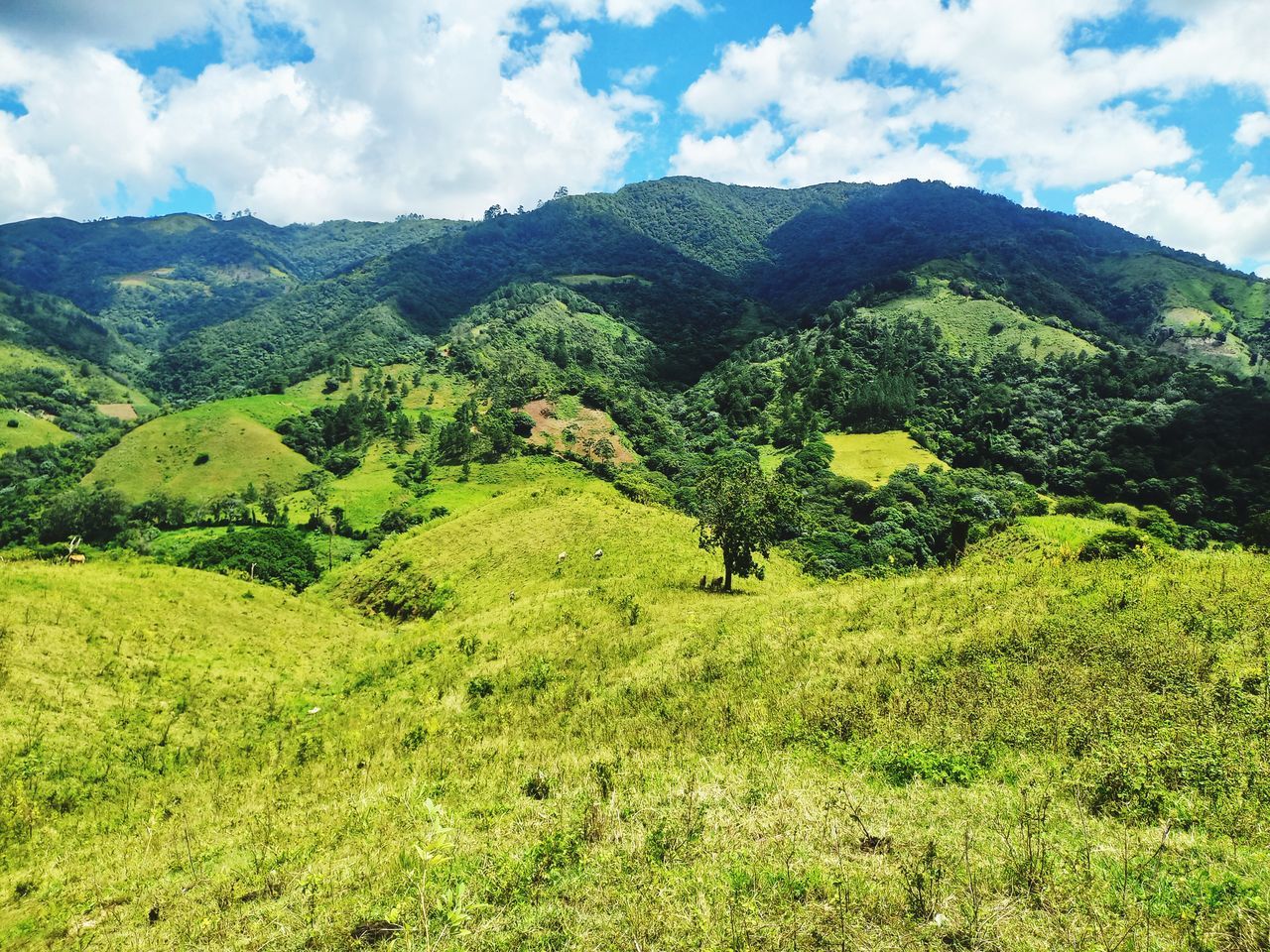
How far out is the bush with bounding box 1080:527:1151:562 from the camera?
19.7m

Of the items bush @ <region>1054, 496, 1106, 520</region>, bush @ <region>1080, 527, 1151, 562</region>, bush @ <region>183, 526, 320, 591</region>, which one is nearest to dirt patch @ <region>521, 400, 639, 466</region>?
bush @ <region>183, 526, 320, 591</region>

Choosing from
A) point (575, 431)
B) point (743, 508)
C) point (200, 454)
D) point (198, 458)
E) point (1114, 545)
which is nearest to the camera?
point (1114, 545)

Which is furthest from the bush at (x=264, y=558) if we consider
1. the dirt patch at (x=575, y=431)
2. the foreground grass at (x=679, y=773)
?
the dirt patch at (x=575, y=431)

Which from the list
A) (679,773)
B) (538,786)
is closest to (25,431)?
(538,786)

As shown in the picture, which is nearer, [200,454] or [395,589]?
[395,589]

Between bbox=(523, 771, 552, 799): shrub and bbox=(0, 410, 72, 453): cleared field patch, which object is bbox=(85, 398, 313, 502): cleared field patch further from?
bbox=(523, 771, 552, 799): shrub

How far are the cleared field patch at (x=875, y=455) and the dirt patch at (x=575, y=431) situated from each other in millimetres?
47358

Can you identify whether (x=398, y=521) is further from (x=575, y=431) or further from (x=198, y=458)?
(x=198, y=458)

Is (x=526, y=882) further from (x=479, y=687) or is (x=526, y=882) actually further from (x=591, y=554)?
(x=591, y=554)

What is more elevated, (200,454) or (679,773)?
(200,454)

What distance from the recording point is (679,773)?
1077cm

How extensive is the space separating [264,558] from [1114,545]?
262 ft

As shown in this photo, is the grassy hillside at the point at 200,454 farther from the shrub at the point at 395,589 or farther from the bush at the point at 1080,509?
the bush at the point at 1080,509

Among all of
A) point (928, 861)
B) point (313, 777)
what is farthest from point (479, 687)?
point (928, 861)
